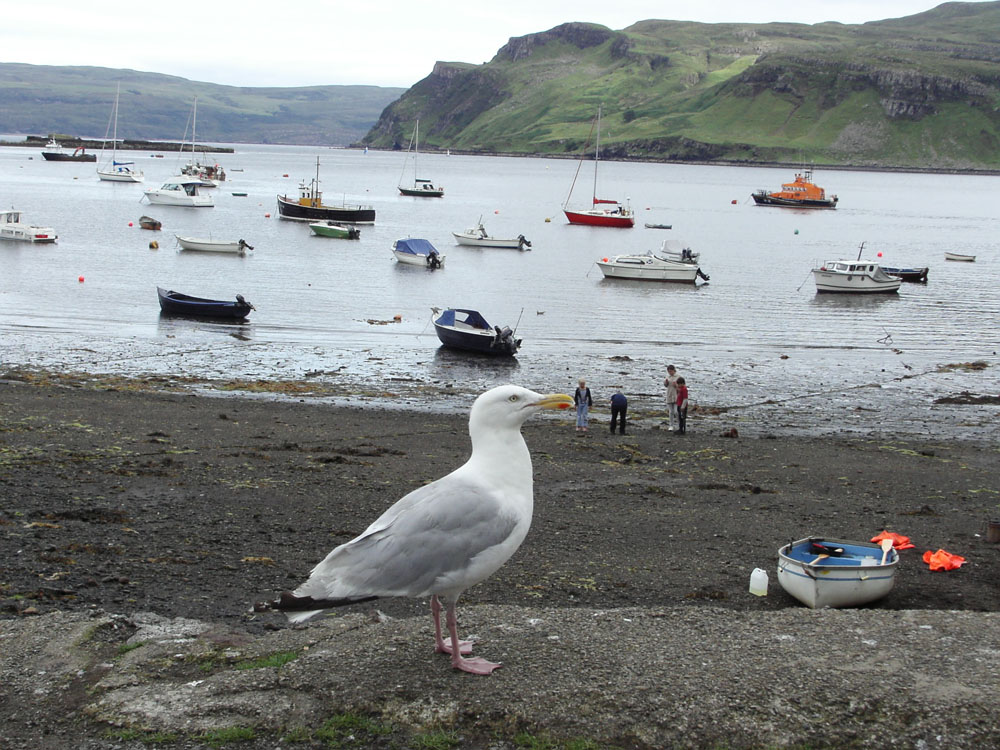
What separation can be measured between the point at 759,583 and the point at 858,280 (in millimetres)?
53116

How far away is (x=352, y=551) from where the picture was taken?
6.88m

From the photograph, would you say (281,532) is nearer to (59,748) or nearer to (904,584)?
(59,748)

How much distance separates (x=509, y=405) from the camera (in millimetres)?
7020

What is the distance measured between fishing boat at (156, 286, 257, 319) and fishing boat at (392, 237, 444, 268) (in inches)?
998

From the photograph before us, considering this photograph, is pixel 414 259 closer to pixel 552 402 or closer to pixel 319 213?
pixel 319 213

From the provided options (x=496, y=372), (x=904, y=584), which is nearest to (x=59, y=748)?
(x=904, y=584)

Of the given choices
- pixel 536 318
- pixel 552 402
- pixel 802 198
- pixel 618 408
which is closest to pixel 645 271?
pixel 536 318

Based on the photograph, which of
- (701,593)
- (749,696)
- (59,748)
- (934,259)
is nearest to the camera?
(59,748)

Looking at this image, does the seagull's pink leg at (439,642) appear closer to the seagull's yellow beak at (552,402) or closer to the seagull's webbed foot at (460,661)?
the seagull's webbed foot at (460,661)

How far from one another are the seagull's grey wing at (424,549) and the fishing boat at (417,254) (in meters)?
60.6

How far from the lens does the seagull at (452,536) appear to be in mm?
6695

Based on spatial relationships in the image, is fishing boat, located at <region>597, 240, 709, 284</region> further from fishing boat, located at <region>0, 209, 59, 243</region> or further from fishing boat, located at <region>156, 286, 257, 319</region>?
fishing boat, located at <region>0, 209, 59, 243</region>

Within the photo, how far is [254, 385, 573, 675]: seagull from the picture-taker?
670 centimetres

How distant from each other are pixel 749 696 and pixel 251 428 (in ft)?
54.4
